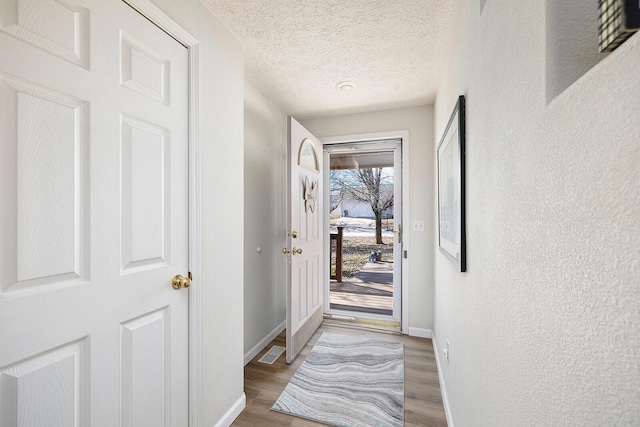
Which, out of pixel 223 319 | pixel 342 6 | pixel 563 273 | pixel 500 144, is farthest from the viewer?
pixel 223 319

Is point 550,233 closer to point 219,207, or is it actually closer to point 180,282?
point 180,282

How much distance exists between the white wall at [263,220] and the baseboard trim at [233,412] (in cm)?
57

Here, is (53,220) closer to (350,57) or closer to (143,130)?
(143,130)

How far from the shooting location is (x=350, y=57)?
6.62ft

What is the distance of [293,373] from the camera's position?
2.21 meters

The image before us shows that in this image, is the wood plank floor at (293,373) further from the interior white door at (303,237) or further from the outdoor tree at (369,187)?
the outdoor tree at (369,187)

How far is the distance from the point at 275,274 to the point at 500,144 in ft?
8.15

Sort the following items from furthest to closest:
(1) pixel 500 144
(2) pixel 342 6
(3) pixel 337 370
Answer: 1. (3) pixel 337 370
2. (2) pixel 342 6
3. (1) pixel 500 144

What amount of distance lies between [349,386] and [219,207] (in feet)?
5.23

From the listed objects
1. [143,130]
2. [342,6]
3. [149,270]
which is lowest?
[149,270]

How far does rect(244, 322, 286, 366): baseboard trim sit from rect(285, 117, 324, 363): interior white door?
33cm

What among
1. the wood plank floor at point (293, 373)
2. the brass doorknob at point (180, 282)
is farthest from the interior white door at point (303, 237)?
the brass doorknob at point (180, 282)

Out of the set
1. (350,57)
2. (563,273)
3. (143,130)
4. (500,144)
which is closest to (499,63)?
(500,144)

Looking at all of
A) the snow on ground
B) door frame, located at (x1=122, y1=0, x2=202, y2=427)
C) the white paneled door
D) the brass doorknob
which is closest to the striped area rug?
door frame, located at (x1=122, y1=0, x2=202, y2=427)
